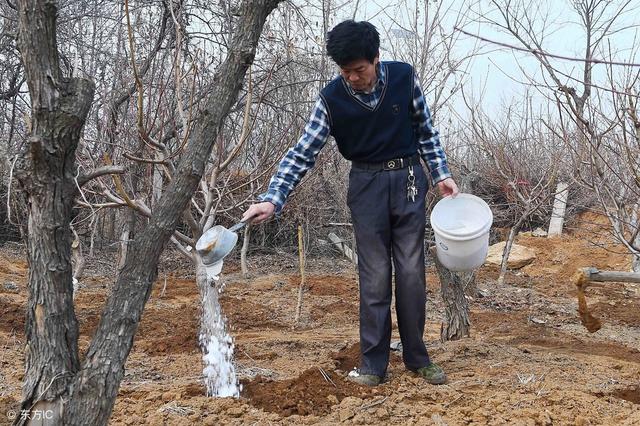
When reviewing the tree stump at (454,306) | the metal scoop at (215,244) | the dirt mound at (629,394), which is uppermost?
the metal scoop at (215,244)

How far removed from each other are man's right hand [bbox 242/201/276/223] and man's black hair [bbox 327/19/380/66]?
716 millimetres

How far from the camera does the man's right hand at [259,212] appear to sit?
2828mm

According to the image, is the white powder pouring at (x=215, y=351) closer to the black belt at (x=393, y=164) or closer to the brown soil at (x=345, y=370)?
the brown soil at (x=345, y=370)

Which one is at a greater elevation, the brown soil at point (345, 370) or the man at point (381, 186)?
the man at point (381, 186)

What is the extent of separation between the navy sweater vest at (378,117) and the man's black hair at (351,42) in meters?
0.24

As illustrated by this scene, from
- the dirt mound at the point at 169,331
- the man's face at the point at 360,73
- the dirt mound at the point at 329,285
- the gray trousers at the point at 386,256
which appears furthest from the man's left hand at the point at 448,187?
the dirt mound at the point at 329,285

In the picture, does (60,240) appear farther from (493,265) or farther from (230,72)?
(493,265)

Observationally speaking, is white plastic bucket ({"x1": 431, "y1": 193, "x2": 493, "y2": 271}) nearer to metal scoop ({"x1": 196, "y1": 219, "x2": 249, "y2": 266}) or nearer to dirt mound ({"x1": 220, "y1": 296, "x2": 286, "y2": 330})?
metal scoop ({"x1": 196, "y1": 219, "x2": 249, "y2": 266})

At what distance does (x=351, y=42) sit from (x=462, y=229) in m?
1.08

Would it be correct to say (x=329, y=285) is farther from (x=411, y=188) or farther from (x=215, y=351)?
(x=411, y=188)

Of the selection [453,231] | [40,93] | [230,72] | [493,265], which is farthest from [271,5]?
[493,265]

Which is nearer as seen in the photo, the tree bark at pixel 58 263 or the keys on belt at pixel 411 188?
the tree bark at pixel 58 263

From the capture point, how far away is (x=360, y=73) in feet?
10.0

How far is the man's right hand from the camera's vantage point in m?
2.83
